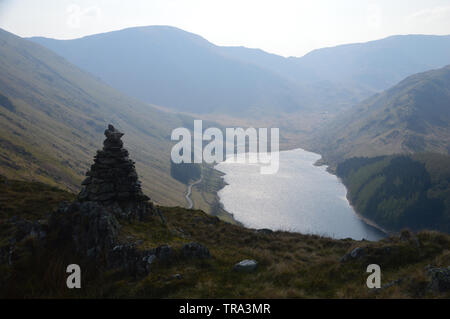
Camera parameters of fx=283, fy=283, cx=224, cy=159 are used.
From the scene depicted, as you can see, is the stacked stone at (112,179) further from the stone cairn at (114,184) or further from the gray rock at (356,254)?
the gray rock at (356,254)

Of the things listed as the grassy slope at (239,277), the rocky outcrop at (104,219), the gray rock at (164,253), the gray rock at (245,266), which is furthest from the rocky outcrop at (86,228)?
the gray rock at (245,266)

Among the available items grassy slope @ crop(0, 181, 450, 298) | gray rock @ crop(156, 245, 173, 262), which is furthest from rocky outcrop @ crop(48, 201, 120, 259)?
gray rock @ crop(156, 245, 173, 262)

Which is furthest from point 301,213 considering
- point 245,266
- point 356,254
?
point 245,266

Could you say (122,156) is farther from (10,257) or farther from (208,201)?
(208,201)

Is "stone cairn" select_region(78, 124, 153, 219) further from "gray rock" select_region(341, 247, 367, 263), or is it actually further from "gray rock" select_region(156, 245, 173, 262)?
"gray rock" select_region(341, 247, 367, 263)

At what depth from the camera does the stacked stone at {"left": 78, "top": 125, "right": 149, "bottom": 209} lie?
1172 inches

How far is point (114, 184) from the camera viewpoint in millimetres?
30453

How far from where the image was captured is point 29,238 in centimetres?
2052

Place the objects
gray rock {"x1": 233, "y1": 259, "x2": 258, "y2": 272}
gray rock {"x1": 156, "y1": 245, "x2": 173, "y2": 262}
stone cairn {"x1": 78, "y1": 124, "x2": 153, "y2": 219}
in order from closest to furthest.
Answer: gray rock {"x1": 233, "y1": 259, "x2": 258, "y2": 272} → gray rock {"x1": 156, "y1": 245, "x2": 173, "y2": 262} → stone cairn {"x1": 78, "y1": 124, "x2": 153, "y2": 219}

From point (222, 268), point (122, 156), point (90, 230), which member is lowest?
point (222, 268)

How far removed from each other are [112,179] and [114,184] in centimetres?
58

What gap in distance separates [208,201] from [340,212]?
86.5 meters

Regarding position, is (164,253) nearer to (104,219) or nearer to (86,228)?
(104,219)
